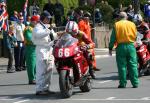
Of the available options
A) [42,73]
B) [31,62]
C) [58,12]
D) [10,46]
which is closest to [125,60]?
[42,73]

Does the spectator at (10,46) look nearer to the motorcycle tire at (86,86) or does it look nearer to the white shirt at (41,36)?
the white shirt at (41,36)

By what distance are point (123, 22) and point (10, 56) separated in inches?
278

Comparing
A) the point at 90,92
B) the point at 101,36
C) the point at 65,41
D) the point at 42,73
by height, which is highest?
the point at 65,41

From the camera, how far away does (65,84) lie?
1377cm

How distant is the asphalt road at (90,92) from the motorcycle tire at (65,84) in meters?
0.13

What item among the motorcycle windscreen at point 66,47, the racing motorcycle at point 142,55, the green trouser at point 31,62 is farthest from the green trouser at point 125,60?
the green trouser at point 31,62

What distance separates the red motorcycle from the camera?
45.4 ft

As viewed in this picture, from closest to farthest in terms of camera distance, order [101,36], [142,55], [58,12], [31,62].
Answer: [31,62] < [142,55] < [58,12] < [101,36]

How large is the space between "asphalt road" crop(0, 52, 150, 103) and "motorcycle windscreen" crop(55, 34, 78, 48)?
1.20m

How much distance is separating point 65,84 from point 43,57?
51.4 inches

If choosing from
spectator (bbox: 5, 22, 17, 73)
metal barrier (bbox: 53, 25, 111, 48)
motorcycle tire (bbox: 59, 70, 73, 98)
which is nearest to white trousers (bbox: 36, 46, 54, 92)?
motorcycle tire (bbox: 59, 70, 73, 98)

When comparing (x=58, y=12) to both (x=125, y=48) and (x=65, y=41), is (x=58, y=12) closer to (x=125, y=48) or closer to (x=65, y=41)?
(x=125, y=48)

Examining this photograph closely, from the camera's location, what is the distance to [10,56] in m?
21.8

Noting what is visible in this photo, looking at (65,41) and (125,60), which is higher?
(65,41)
